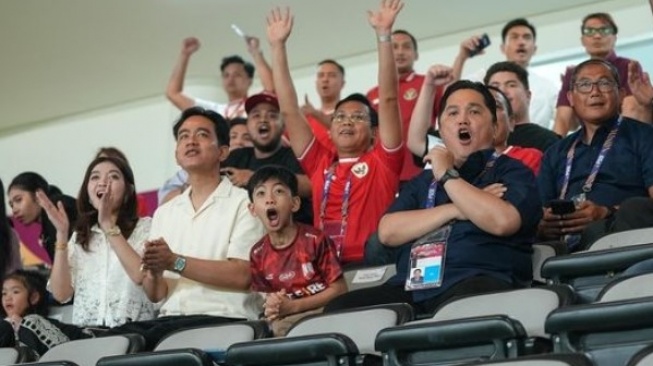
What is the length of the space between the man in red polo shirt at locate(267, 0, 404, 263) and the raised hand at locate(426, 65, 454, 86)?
0.28 m

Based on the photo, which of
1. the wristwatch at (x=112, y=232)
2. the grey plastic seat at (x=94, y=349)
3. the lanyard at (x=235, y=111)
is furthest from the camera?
the lanyard at (x=235, y=111)

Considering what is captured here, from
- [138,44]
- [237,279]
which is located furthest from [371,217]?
[138,44]

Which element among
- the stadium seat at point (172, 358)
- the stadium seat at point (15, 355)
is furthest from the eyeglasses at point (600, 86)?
the stadium seat at point (15, 355)

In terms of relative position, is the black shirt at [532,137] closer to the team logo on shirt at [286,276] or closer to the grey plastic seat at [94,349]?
the team logo on shirt at [286,276]

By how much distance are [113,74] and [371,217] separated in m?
5.06

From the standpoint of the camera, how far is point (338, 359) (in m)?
2.76

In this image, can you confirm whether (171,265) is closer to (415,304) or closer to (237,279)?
(237,279)

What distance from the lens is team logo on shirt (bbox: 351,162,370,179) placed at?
14.5ft

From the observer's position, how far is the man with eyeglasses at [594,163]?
372 centimetres

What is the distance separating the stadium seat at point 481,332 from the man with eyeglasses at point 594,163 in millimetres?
926

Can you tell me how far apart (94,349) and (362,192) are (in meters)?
1.33

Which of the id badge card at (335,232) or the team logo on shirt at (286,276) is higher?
the id badge card at (335,232)

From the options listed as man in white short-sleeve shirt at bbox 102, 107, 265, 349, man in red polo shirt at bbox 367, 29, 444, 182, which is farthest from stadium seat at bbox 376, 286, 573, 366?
man in red polo shirt at bbox 367, 29, 444, 182

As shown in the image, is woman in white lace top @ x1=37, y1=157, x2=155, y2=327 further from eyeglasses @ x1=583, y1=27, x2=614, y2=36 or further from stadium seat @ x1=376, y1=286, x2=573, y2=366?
eyeglasses @ x1=583, y1=27, x2=614, y2=36
